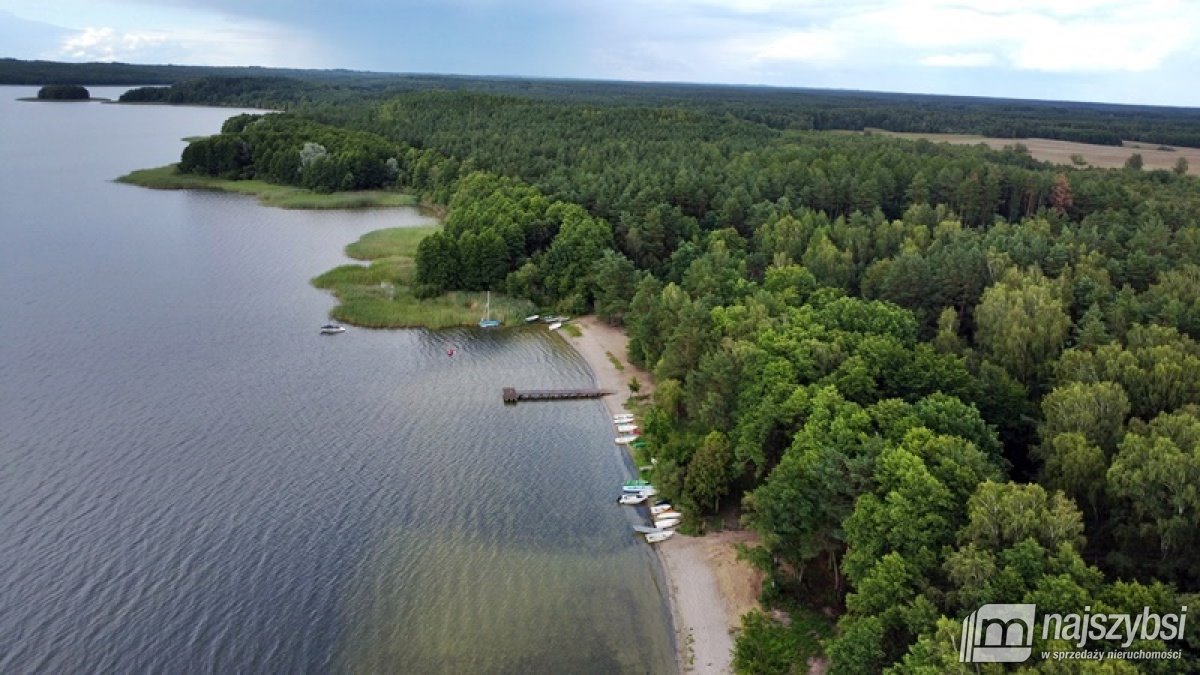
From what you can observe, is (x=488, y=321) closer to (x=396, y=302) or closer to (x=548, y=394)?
(x=396, y=302)

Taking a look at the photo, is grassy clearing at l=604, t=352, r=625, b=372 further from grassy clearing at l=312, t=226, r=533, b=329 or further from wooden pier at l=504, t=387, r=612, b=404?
grassy clearing at l=312, t=226, r=533, b=329

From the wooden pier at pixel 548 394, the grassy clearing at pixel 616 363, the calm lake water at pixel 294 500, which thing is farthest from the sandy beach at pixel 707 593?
the grassy clearing at pixel 616 363

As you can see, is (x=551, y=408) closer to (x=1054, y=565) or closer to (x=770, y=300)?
(x=770, y=300)

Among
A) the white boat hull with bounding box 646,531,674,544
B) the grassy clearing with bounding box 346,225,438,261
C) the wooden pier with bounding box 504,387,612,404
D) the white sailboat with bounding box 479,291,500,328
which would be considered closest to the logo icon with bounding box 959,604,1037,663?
the white boat hull with bounding box 646,531,674,544

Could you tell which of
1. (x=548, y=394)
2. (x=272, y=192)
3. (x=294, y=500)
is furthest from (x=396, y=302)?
(x=272, y=192)

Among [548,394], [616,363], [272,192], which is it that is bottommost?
[548,394]

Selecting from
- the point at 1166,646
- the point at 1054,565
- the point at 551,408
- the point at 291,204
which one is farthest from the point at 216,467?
the point at 291,204
